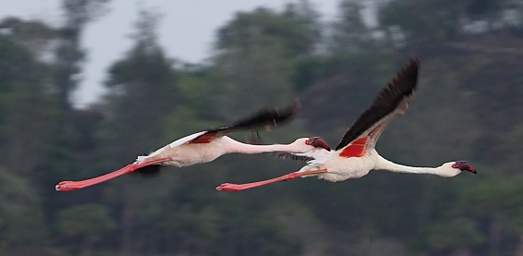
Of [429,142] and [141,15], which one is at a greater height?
[141,15]

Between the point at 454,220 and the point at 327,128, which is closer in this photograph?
the point at 454,220

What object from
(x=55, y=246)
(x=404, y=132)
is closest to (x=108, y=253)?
(x=55, y=246)

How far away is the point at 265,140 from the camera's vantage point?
4638 cm

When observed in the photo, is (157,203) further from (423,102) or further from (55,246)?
(423,102)

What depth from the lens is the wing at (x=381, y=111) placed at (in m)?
18.7

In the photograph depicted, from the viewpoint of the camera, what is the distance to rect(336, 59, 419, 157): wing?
18719mm

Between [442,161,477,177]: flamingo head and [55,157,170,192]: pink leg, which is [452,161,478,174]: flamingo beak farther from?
[55,157,170,192]: pink leg

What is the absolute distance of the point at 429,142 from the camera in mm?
56844

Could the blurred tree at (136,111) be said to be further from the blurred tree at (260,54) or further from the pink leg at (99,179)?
the pink leg at (99,179)

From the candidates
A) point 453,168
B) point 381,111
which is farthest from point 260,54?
point 381,111

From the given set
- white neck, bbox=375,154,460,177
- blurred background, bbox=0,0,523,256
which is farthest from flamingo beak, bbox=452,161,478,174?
blurred background, bbox=0,0,523,256

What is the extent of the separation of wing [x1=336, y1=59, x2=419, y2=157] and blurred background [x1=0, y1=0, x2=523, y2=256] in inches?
1092

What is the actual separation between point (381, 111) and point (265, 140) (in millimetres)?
27107

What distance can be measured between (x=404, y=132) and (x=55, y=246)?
11.4 m
